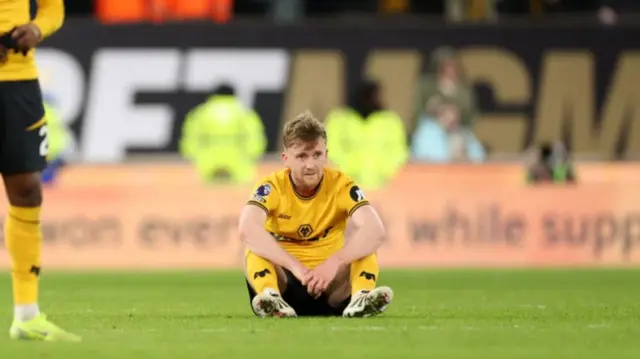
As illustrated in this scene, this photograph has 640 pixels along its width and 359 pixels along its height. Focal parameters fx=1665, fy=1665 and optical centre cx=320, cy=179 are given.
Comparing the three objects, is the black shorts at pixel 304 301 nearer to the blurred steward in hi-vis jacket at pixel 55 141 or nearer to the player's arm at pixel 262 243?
the player's arm at pixel 262 243

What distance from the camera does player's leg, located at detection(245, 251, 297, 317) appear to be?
9094 mm

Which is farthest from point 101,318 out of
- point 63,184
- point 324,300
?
point 63,184

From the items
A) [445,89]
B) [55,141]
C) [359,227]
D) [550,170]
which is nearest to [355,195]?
[359,227]

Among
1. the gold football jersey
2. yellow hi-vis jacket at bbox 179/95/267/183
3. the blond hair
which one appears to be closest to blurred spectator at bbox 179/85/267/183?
yellow hi-vis jacket at bbox 179/95/267/183

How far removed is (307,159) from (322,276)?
0.65 meters

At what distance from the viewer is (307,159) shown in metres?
9.09

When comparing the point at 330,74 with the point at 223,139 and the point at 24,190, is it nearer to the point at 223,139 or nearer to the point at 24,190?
the point at 223,139

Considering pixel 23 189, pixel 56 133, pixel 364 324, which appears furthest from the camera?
pixel 56 133

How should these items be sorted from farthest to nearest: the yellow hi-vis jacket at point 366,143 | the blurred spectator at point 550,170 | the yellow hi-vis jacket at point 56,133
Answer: the yellow hi-vis jacket at point 56,133
the yellow hi-vis jacket at point 366,143
the blurred spectator at point 550,170

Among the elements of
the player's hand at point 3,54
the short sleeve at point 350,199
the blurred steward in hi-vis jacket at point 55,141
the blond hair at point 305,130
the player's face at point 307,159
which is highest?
the player's hand at point 3,54

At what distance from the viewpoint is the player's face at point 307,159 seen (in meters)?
9.05

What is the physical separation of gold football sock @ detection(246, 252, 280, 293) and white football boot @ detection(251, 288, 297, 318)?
36mm

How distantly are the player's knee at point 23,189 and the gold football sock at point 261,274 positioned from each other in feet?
5.06

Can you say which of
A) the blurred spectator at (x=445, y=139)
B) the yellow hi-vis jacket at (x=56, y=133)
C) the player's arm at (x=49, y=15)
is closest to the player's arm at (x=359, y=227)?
the player's arm at (x=49, y=15)
